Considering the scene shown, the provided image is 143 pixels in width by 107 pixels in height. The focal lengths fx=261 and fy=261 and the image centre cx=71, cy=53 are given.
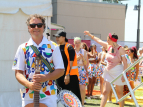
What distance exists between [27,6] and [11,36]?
0.80m

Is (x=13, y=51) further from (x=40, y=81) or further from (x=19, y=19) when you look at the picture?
(x=40, y=81)

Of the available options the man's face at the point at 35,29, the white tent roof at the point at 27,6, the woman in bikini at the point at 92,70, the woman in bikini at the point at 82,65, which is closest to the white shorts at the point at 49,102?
the man's face at the point at 35,29

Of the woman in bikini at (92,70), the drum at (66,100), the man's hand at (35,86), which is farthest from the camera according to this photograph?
the woman in bikini at (92,70)

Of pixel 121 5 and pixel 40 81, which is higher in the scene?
pixel 121 5

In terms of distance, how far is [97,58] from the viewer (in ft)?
34.1

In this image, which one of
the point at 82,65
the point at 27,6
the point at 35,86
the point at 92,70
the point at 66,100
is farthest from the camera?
the point at 92,70

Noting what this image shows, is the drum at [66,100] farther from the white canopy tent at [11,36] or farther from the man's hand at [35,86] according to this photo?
the white canopy tent at [11,36]

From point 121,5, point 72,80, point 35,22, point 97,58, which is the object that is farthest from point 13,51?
point 121,5

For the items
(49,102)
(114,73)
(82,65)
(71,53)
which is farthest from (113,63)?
(49,102)

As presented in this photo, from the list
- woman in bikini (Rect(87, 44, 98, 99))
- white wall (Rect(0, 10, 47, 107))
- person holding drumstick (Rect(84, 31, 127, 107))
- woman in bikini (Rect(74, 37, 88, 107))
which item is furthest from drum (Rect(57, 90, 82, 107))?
woman in bikini (Rect(87, 44, 98, 99))

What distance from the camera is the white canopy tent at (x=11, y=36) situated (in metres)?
6.12

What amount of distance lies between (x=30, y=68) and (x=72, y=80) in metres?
2.83

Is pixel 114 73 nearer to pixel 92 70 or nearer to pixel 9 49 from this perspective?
pixel 9 49

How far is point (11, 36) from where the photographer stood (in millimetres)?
6180
